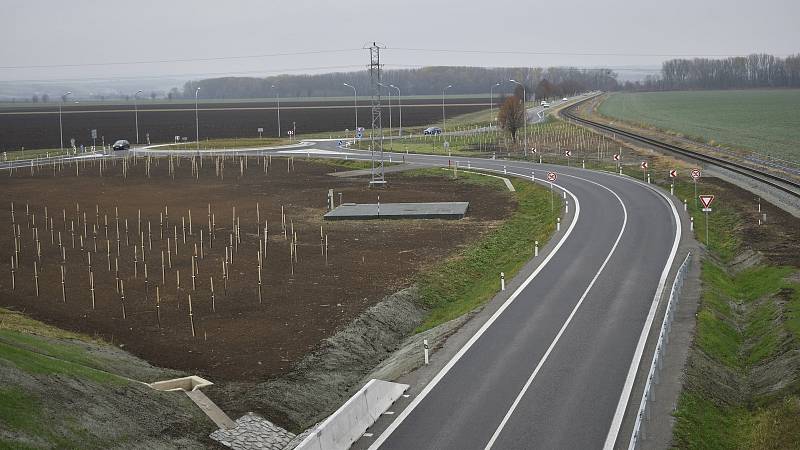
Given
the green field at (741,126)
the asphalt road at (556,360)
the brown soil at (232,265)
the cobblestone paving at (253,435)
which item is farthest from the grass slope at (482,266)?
the green field at (741,126)

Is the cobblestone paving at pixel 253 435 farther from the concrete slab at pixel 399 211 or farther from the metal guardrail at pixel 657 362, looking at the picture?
the concrete slab at pixel 399 211

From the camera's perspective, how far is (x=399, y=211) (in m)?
60.7

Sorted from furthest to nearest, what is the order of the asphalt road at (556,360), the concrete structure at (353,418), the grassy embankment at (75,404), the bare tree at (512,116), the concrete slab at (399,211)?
the bare tree at (512,116) → the concrete slab at (399,211) → the asphalt road at (556,360) → the concrete structure at (353,418) → the grassy embankment at (75,404)

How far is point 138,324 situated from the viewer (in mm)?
33875

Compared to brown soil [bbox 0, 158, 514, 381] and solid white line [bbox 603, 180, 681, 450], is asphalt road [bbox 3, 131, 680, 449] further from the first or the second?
brown soil [bbox 0, 158, 514, 381]

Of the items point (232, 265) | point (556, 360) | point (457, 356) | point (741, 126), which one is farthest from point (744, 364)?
point (741, 126)

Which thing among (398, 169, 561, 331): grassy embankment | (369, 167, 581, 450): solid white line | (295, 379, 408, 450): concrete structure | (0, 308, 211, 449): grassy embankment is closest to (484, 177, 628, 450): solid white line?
(369, 167, 581, 450): solid white line

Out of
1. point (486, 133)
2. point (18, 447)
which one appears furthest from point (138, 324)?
point (486, 133)

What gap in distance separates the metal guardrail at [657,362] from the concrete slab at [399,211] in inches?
912

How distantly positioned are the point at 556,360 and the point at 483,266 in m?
18.0

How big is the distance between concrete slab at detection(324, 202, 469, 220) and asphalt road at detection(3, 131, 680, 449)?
13.8 metres

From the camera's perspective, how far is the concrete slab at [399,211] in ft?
194

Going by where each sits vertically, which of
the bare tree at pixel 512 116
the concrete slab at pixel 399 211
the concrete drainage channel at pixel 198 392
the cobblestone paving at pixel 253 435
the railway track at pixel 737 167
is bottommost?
the cobblestone paving at pixel 253 435

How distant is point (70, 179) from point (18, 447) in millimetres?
71947
